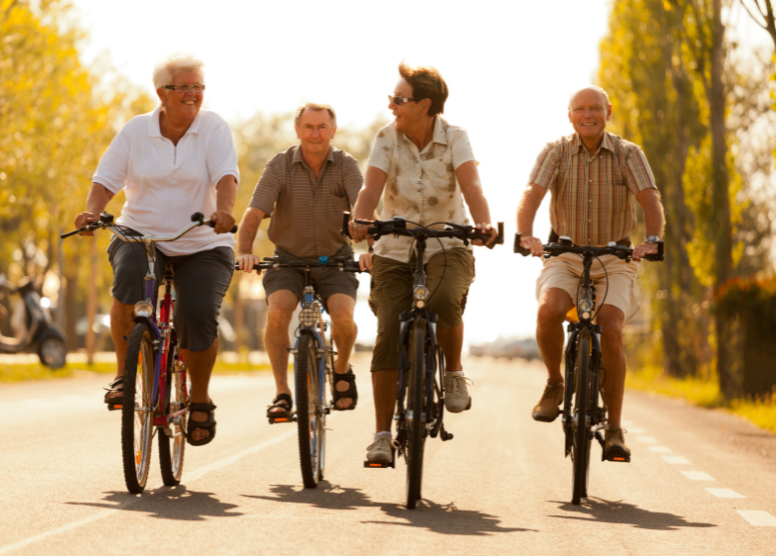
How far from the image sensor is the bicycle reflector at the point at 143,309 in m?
6.40

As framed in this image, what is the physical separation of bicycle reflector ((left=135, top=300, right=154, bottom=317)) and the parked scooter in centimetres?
1666

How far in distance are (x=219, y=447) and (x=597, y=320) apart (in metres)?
3.77

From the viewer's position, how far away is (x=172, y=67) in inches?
273

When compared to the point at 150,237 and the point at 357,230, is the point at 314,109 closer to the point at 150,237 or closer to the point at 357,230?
the point at 357,230

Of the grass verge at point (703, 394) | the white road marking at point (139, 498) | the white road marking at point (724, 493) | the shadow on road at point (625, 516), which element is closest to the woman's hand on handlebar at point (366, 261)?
the white road marking at point (139, 498)

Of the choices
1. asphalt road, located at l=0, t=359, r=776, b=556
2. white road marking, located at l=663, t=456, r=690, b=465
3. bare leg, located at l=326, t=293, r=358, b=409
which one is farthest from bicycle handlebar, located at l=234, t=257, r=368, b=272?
white road marking, located at l=663, t=456, r=690, b=465

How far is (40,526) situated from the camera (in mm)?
5391

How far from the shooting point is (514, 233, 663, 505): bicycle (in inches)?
269

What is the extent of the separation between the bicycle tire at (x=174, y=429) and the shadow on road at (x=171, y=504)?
0.16 meters

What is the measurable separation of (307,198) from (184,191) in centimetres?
135

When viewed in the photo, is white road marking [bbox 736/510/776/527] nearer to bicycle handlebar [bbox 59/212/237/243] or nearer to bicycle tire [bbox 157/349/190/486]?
bicycle tire [bbox 157/349/190/486]

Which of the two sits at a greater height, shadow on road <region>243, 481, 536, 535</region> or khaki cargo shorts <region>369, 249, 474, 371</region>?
khaki cargo shorts <region>369, 249, 474, 371</region>

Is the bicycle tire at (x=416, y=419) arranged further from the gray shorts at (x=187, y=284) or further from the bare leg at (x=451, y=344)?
the gray shorts at (x=187, y=284)

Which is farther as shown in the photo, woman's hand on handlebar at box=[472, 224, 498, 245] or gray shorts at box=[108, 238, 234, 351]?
gray shorts at box=[108, 238, 234, 351]
